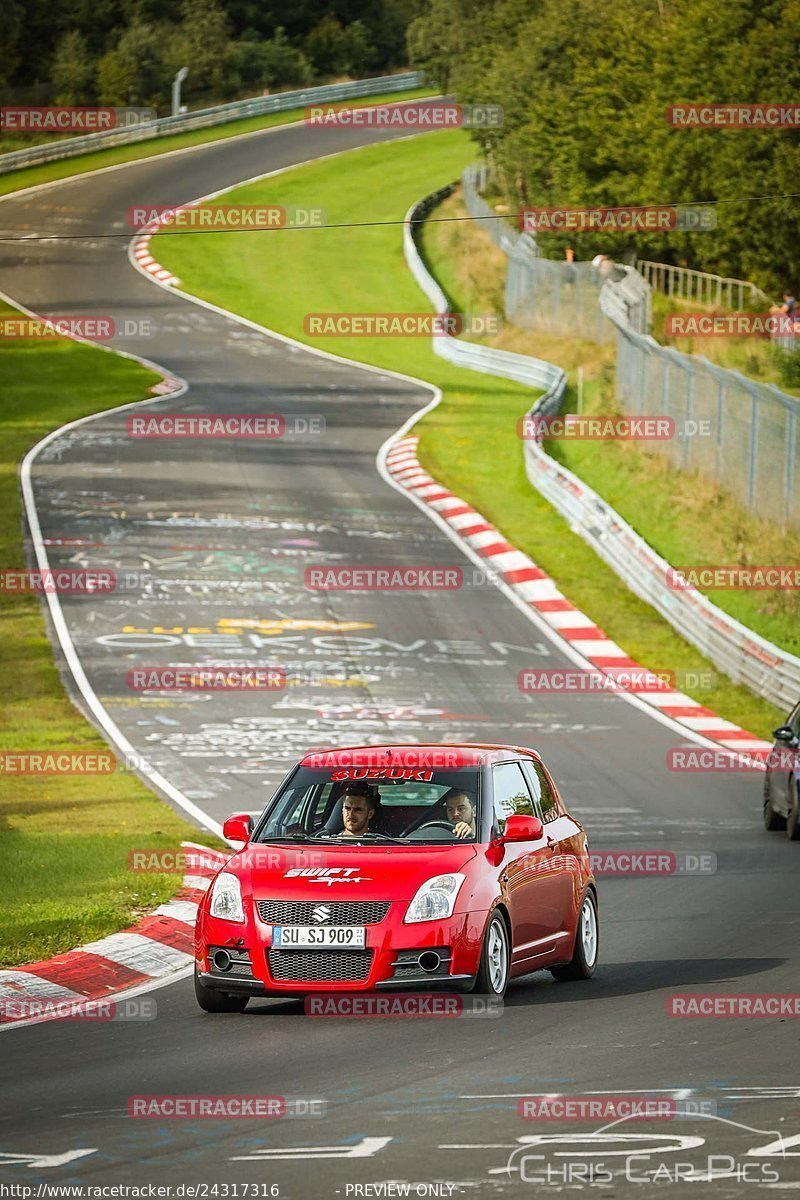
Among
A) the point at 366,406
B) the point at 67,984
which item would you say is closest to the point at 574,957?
the point at 67,984

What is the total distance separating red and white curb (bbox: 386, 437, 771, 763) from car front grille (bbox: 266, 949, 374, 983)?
14397 mm

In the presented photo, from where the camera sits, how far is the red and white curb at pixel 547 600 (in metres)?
26.2

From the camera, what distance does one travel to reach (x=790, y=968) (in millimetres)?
12336

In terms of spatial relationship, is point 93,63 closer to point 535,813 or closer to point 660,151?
point 660,151

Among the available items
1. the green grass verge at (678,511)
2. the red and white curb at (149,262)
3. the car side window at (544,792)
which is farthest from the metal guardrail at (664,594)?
the red and white curb at (149,262)

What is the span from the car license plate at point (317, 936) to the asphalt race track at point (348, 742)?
0.43 m

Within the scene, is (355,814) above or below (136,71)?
below

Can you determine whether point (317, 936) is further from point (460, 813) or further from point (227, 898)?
point (460, 813)

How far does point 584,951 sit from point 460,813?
1.34m

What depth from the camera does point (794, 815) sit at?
63.7ft

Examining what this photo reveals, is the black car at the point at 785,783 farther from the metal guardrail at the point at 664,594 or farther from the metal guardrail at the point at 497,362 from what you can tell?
the metal guardrail at the point at 497,362

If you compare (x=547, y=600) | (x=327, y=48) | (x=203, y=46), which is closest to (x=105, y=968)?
(x=547, y=600)

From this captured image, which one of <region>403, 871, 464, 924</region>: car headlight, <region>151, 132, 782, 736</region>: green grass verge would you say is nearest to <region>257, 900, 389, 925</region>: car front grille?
<region>403, 871, 464, 924</region>: car headlight

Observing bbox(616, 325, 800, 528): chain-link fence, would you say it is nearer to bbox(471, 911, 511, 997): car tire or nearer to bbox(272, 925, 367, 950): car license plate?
bbox(471, 911, 511, 997): car tire
